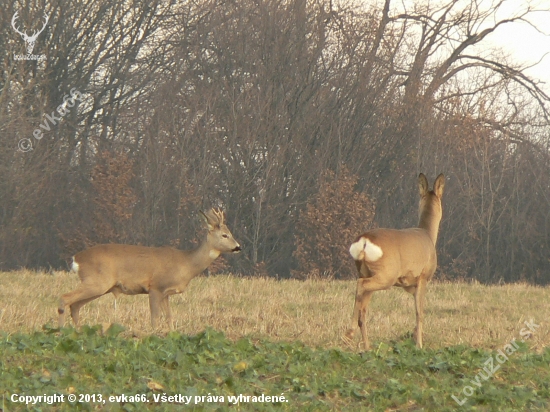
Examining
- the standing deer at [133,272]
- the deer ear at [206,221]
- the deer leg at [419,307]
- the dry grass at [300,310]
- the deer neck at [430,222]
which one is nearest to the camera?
the deer leg at [419,307]

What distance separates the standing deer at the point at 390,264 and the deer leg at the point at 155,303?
95.6 inches

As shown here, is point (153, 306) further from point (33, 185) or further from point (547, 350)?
point (33, 185)

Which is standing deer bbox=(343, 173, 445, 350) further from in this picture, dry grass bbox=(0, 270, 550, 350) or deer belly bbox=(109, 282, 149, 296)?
deer belly bbox=(109, 282, 149, 296)

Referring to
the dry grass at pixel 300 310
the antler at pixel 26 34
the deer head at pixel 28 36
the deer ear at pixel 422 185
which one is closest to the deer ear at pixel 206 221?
the dry grass at pixel 300 310

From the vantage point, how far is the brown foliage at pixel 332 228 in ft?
84.0

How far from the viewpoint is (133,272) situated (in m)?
10.9

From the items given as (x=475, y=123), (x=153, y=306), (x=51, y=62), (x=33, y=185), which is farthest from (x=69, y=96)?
(x=153, y=306)

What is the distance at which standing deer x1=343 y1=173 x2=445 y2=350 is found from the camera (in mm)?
9312

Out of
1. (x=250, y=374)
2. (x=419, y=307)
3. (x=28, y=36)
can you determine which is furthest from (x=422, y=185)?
(x=28, y=36)

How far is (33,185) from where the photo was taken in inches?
997

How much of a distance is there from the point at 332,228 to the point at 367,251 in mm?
16397

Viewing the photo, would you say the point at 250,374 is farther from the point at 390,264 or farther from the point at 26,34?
the point at 26,34

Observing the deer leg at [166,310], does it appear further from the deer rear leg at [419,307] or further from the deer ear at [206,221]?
the deer rear leg at [419,307]

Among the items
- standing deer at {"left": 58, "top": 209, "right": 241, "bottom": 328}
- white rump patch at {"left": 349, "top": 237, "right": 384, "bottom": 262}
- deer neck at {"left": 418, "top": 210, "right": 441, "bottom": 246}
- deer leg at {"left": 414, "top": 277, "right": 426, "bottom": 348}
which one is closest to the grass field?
deer leg at {"left": 414, "top": 277, "right": 426, "bottom": 348}
